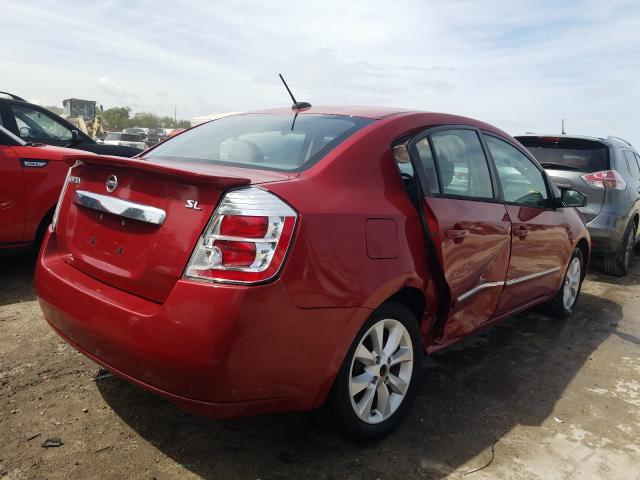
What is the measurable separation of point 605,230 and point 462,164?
3.81 m

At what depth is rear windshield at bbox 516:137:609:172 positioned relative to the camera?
6.21m

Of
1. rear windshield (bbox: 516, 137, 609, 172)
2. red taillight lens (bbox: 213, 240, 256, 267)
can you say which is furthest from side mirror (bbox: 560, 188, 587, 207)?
red taillight lens (bbox: 213, 240, 256, 267)

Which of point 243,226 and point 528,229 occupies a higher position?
point 243,226

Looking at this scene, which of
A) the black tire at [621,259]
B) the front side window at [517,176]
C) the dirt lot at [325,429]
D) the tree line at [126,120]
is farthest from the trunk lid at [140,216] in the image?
the tree line at [126,120]

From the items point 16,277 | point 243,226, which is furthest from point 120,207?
point 16,277

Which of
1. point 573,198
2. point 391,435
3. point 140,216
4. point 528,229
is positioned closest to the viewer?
point 140,216

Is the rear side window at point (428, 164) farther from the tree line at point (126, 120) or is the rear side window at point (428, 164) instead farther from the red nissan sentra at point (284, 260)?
the tree line at point (126, 120)

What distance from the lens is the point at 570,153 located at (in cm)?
637

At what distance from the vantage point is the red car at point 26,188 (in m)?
4.43

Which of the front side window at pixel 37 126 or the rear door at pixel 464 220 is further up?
the front side window at pixel 37 126

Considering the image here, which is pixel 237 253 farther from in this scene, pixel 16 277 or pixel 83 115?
pixel 83 115

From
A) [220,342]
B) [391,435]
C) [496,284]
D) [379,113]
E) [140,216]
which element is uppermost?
[379,113]

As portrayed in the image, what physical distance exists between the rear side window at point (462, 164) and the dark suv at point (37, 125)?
495cm

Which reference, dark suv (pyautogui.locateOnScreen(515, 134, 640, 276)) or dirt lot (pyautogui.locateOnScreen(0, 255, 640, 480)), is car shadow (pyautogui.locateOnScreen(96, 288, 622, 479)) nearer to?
dirt lot (pyautogui.locateOnScreen(0, 255, 640, 480))
